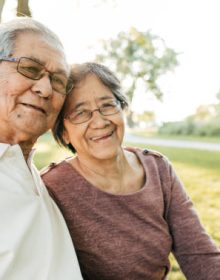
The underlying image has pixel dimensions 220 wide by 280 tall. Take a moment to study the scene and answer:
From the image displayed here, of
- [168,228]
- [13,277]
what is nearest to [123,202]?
[168,228]

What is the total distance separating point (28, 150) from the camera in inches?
88.3

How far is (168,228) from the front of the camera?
2.68 meters

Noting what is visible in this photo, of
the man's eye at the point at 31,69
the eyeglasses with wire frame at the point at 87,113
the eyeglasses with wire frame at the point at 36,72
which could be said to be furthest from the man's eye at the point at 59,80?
the eyeglasses with wire frame at the point at 87,113

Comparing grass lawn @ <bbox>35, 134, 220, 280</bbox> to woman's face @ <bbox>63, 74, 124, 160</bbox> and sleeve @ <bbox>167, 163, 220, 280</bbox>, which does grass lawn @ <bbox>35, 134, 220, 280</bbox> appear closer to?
woman's face @ <bbox>63, 74, 124, 160</bbox>

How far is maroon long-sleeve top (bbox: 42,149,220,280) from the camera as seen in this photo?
96.6 inches

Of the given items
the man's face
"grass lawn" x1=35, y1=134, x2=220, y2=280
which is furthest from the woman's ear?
the man's face

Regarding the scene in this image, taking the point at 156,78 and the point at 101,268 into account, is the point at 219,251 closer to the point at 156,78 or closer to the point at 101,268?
the point at 101,268

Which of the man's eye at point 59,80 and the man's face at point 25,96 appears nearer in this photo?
the man's face at point 25,96

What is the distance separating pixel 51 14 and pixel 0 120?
1858 mm

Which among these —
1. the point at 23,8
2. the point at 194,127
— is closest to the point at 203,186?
the point at 23,8

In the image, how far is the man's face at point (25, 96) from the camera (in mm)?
2033

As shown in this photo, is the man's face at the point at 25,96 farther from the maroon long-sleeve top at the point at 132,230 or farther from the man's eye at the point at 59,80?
the maroon long-sleeve top at the point at 132,230

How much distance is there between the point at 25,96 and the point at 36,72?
0.49 feet

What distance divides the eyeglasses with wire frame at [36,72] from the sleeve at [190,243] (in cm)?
108
